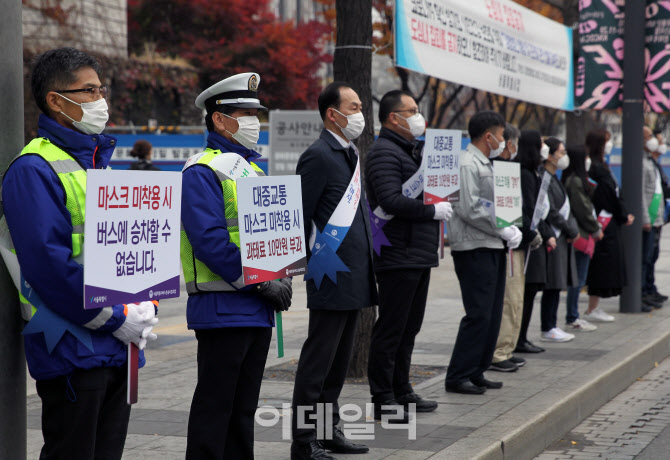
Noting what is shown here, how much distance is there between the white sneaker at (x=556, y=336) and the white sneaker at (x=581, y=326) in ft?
1.98

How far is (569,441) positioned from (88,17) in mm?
18793

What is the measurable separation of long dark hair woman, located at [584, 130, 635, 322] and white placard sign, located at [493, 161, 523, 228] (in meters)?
3.60

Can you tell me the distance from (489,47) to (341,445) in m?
6.06

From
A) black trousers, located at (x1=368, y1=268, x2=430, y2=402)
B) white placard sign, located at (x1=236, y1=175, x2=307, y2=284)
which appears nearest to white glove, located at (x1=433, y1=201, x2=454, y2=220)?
black trousers, located at (x1=368, y1=268, x2=430, y2=402)

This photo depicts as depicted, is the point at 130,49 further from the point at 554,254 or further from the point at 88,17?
the point at 554,254

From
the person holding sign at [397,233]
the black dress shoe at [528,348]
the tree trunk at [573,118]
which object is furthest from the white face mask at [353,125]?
the tree trunk at [573,118]

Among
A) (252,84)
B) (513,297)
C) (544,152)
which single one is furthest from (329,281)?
(544,152)

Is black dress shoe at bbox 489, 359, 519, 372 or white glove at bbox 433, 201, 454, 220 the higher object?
white glove at bbox 433, 201, 454, 220

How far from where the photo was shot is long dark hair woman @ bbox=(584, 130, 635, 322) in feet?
33.9

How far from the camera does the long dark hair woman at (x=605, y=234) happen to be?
33.9 ft

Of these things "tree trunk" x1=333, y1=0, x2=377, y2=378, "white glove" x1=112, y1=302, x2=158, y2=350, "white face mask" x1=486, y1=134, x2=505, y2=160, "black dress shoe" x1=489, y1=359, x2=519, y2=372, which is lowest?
"black dress shoe" x1=489, y1=359, x2=519, y2=372

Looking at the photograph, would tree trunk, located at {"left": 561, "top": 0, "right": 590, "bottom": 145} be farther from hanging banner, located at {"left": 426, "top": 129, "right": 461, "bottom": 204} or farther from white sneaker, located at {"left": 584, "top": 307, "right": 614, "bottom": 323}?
hanging banner, located at {"left": 426, "top": 129, "right": 461, "bottom": 204}

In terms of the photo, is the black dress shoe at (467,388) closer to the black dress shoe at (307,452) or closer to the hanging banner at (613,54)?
the black dress shoe at (307,452)

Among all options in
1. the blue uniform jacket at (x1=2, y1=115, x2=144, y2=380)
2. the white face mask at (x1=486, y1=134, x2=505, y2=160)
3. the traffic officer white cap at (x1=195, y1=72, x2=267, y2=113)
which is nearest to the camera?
the blue uniform jacket at (x1=2, y1=115, x2=144, y2=380)
